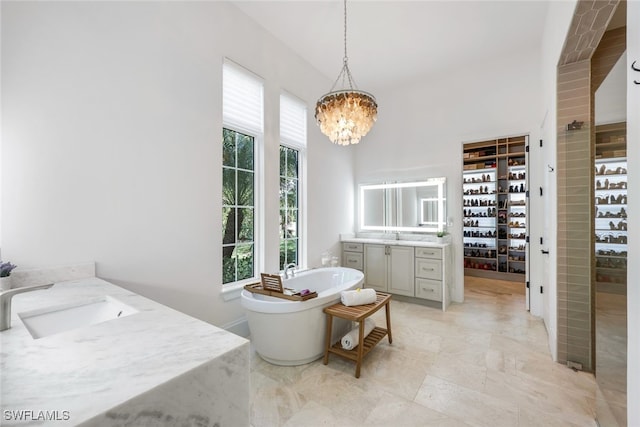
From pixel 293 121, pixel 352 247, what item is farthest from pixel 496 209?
pixel 293 121

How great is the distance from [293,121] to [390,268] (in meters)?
2.56

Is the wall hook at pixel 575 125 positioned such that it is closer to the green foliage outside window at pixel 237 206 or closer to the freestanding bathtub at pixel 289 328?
the freestanding bathtub at pixel 289 328

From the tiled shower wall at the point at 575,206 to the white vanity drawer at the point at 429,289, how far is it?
145cm

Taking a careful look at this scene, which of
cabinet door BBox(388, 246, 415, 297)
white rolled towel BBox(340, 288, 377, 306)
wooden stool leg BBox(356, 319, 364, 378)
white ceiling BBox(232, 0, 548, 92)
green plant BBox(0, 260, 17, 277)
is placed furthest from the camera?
cabinet door BBox(388, 246, 415, 297)

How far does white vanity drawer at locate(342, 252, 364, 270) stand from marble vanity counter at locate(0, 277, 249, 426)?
358 centimetres

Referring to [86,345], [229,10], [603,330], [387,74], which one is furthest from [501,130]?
[86,345]

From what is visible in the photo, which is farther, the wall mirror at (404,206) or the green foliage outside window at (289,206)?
the wall mirror at (404,206)

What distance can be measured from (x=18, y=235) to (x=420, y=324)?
3.58 meters

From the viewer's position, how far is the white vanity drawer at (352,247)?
4398 millimetres

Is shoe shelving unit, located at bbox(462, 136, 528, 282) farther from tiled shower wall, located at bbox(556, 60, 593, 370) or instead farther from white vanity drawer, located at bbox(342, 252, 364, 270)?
tiled shower wall, located at bbox(556, 60, 593, 370)

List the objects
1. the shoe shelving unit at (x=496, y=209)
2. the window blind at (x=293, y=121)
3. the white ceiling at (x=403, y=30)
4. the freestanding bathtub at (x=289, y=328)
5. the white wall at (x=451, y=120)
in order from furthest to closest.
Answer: the shoe shelving unit at (x=496, y=209)
the white wall at (x=451, y=120)
the window blind at (x=293, y=121)
the white ceiling at (x=403, y=30)
the freestanding bathtub at (x=289, y=328)

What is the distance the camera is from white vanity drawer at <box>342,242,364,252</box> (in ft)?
14.4
